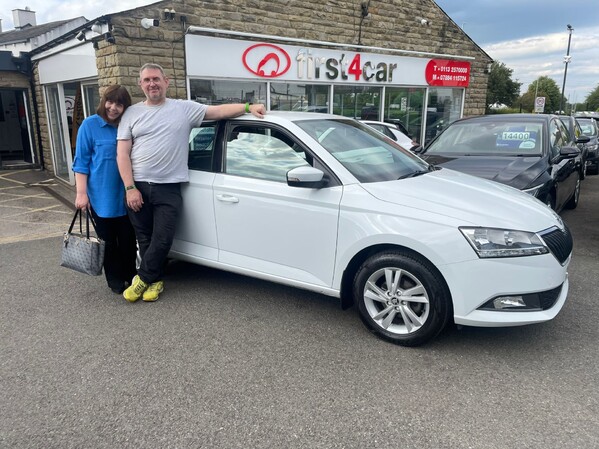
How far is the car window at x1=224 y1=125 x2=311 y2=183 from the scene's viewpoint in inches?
143

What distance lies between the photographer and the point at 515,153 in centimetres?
582

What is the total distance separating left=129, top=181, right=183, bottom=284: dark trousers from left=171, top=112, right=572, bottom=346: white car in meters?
0.19

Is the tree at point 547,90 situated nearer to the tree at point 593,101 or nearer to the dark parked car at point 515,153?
the tree at point 593,101

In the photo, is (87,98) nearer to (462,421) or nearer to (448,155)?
(448,155)

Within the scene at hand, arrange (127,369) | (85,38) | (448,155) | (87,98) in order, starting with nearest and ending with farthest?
(127,369) < (448,155) < (85,38) < (87,98)

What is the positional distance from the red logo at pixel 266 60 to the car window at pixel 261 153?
18.9ft

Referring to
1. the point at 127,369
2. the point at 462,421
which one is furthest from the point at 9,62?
the point at 462,421

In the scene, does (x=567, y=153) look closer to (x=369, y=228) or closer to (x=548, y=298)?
(x=548, y=298)

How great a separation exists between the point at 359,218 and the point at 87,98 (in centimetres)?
745

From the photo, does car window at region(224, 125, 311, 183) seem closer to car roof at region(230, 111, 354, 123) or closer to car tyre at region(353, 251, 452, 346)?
car roof at region(230, 111, 354, 123)

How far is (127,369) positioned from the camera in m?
3.05

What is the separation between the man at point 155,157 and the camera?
382 cm

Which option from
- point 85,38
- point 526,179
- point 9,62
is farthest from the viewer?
point 9,62

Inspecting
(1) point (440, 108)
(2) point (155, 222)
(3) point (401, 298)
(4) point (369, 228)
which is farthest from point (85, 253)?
(1) point (440, 108)
